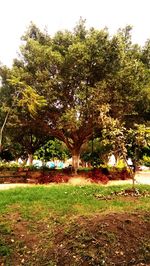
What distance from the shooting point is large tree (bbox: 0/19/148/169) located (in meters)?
22.7

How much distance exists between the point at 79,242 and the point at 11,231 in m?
1.76

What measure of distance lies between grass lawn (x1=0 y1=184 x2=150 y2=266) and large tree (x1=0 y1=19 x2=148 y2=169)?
40.4ft

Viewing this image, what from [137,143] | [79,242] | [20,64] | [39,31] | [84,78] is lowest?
[79,242]

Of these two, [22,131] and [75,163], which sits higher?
[22,131]

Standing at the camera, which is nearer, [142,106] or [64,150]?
[142,106]

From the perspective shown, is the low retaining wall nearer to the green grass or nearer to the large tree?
the large tree

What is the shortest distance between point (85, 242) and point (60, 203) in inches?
107

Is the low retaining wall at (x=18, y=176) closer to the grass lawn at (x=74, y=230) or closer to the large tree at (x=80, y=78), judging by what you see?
the large tree at (x=80, y=78)

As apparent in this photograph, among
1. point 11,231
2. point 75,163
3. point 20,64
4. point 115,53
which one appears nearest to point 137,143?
point 11,231

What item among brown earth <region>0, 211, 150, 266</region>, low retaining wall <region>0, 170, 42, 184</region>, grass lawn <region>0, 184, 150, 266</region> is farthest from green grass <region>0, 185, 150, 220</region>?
low retaining wall <region>0, 170, 42, 184</region>

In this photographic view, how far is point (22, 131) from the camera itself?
1086 inches

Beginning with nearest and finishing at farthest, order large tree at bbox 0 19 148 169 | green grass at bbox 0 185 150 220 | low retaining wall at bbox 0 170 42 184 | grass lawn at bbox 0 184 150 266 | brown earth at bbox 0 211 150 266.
Result: brown earth at bbox 0 211 150 266
grass lawn at bbox 0 184 150 266
green grass at bbox 0 185 150 220
low retaining wall at bbox 0 170 42 184
large tree at bbox 0 19 148 169

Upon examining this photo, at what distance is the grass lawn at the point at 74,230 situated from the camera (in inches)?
270

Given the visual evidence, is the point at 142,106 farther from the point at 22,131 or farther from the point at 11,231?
the point at 11,231
